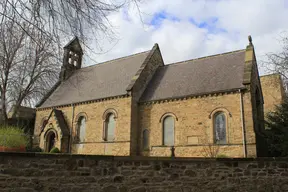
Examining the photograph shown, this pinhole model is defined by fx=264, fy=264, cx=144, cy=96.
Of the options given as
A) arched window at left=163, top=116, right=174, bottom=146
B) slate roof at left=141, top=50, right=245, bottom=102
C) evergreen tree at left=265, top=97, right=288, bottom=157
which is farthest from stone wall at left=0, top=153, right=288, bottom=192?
arched window at left=163, top=116, right=174, bottom=146

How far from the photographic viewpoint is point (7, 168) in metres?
6.16

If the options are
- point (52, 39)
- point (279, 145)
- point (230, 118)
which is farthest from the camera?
point (230, 118)

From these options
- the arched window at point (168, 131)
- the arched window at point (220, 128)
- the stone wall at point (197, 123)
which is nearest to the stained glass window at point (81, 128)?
the stone wall at point (197, 123)

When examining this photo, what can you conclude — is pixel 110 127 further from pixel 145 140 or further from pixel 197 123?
pixel 197 123

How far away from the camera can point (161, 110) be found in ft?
72.4

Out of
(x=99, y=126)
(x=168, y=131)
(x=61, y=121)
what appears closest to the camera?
(x=168, y=131)

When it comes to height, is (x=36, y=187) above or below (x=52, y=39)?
→ below

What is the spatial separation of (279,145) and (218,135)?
156 inches

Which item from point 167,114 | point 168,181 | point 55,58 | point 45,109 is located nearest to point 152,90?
point 167,114

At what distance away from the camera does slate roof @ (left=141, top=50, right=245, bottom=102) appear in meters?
20.6

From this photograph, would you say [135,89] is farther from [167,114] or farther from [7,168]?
[7,168]

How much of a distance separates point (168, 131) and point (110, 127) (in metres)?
5.57

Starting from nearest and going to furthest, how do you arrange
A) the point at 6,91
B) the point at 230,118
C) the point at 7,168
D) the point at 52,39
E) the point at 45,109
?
the point at 52,39, the point at 7,168, the point at 230,118, the point at 6,91, the point at 45,109

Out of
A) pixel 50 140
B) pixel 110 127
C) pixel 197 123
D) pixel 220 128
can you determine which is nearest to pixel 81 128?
pixel 110 127
